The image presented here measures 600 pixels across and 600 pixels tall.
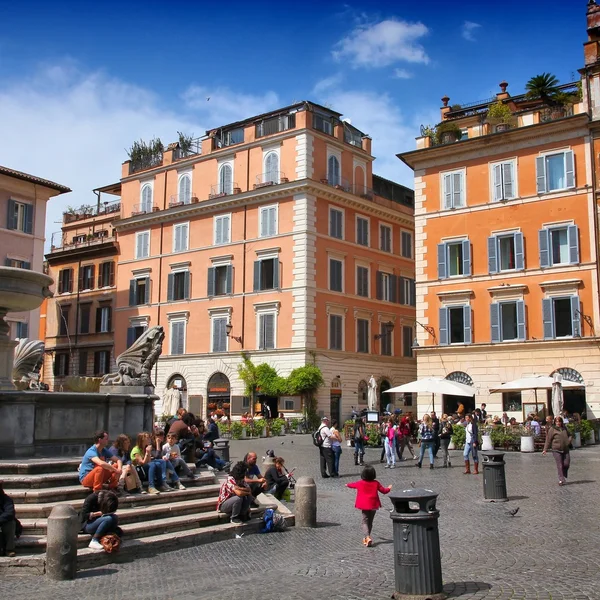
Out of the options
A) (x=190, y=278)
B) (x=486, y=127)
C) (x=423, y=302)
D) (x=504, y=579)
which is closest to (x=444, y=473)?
(x=504, y=579)

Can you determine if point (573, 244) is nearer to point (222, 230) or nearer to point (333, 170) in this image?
point (333, 170)

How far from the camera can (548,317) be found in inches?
1302

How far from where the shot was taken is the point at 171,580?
8.93 meters

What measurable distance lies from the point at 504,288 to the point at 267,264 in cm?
1469

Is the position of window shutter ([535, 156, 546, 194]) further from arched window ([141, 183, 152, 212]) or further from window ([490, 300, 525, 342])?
arched window ([141, 183, 152, 212])

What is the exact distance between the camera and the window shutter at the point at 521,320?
110ft

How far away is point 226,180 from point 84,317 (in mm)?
15076

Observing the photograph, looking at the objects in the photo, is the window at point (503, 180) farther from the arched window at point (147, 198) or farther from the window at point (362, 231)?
the arched window at point (147, 198)

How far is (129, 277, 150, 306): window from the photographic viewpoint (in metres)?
49.5

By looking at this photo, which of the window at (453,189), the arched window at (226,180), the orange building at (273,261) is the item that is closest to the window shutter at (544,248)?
the window at (453,189)

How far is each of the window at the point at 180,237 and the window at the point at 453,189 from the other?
1766 centimetres

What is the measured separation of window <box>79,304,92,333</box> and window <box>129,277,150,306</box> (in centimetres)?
467

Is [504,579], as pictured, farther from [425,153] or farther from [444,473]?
[425,153]

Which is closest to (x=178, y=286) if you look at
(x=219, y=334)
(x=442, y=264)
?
(x=219, y=334)
